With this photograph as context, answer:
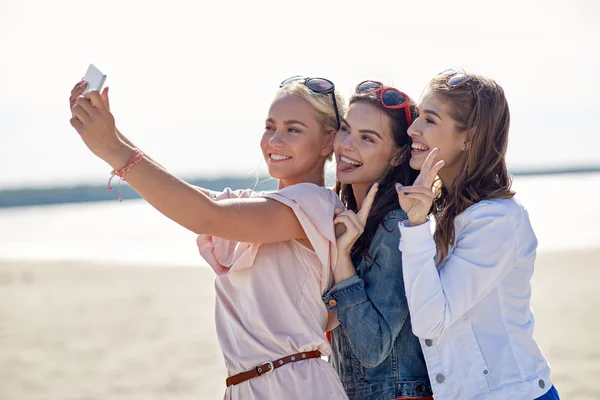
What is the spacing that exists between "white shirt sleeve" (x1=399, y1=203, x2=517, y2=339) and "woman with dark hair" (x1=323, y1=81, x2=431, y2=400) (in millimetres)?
192

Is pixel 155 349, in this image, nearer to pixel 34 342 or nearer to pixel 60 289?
pixel 34 342

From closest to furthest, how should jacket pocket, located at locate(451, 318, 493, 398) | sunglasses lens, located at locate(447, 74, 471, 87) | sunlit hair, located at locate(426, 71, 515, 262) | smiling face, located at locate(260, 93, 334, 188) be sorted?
jacket pocket, located at locate(451, 318, 493, 398)
sunlit hair, located at locate(426, 71, 515, 262)
sunglasses lens, located at locate(447, 74, 471, 87)
smiling face, located at locate(260, 93, 334, 188)

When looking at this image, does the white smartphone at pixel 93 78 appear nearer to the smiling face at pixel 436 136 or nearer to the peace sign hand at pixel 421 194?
the peace sign hand at pixel 421 194

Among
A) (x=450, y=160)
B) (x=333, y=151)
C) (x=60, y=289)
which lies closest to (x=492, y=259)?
(x=450, y=160)

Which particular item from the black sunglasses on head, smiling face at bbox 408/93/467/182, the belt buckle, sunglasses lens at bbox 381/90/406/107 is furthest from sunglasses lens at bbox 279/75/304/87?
the belt buckle

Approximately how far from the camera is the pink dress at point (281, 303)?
307 cm

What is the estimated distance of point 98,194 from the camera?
3816 centimetres

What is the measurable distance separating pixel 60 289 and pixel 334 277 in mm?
9601

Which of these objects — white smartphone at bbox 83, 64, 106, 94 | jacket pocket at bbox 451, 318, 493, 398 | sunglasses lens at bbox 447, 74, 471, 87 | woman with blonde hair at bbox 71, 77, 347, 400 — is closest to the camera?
white smartphone at bbox 83, 64, 106, 94

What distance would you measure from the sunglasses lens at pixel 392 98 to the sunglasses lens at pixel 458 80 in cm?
32

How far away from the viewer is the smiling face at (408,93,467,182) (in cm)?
342

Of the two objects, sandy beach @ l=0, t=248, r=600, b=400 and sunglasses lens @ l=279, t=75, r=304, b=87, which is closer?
sunglasses lens @ l=279, t=75, r=304, b=87

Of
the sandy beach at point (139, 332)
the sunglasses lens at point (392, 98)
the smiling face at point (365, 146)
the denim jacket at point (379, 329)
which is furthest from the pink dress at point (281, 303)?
the sandy beach at point (139, 332)

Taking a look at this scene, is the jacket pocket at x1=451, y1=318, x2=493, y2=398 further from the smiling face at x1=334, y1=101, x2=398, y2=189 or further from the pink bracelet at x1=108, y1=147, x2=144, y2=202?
the pink bracelet at x1=108, y1=147, x2=144, y2=202
